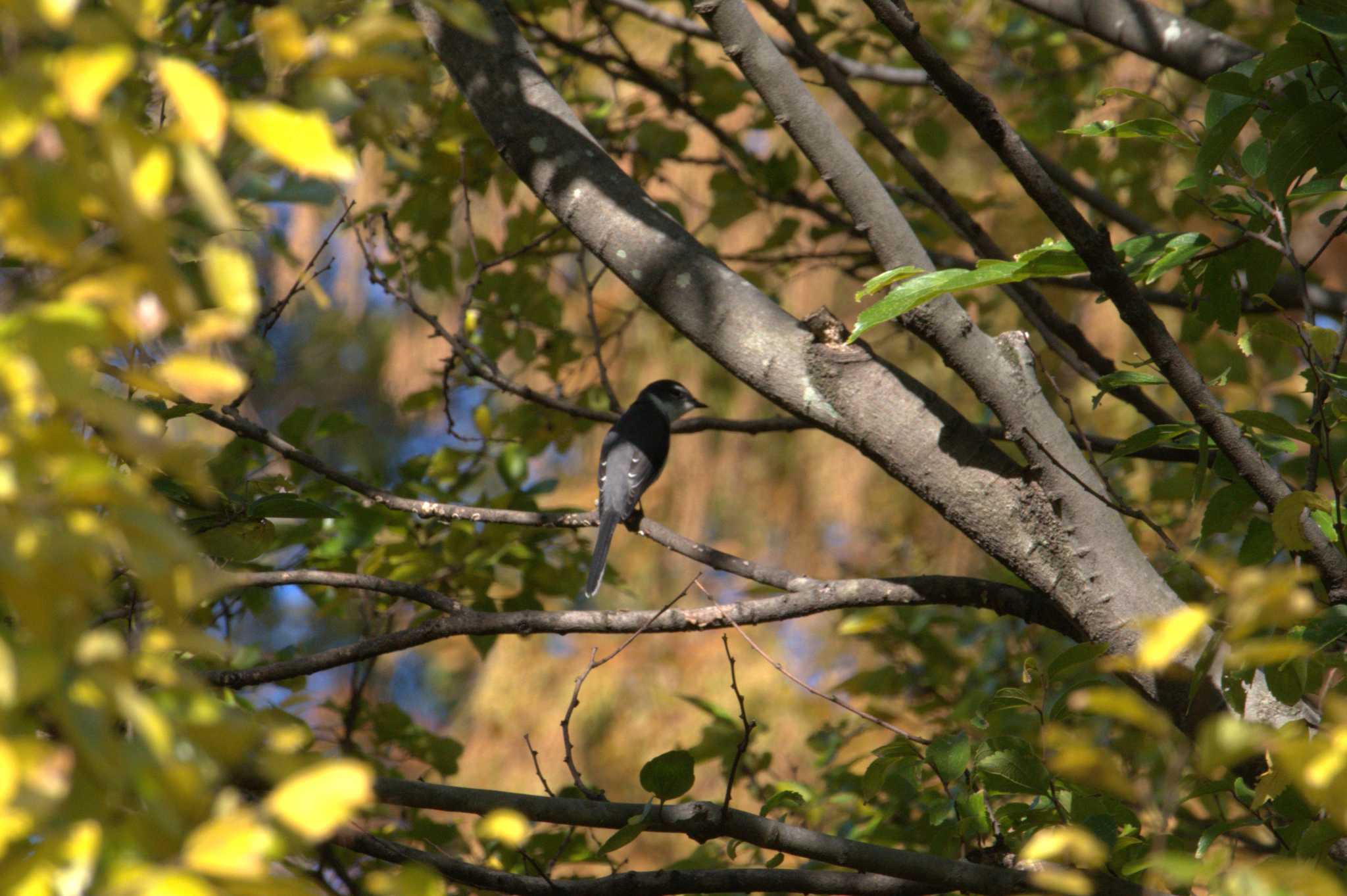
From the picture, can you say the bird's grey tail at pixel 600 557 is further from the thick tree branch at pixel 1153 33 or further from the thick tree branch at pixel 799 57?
the thick tree branch at pixel 1153 33

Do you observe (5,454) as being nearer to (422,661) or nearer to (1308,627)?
(1308,627)

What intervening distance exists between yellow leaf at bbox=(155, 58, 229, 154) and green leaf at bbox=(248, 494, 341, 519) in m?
1.52

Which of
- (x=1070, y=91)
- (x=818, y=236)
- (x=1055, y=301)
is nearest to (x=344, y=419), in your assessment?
(x=818, y=236)

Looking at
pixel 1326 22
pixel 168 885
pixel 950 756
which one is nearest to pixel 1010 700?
pixel 950 756

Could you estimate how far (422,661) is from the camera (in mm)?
14281

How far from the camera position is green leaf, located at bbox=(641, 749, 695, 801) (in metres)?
Result: 1.96

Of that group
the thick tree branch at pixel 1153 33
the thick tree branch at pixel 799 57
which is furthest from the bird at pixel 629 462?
the thick tree branch at pixel 1153 33

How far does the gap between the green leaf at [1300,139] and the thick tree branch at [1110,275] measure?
34cm

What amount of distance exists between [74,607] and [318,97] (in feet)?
1.54

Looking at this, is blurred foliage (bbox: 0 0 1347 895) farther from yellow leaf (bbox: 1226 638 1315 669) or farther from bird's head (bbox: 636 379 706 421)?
bird's head (bbox: 636 379 706 421)

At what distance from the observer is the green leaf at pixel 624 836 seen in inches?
73.2

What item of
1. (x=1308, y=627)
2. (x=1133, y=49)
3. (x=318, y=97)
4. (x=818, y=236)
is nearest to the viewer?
(x=318, y=97)

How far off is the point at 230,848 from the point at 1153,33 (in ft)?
10.9

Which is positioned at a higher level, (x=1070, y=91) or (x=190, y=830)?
(x=1070, y=91)
